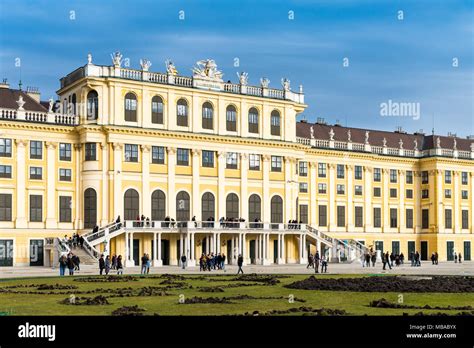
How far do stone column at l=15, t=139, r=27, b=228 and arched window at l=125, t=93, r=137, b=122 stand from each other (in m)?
9.50

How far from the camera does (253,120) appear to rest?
78375 millimetres

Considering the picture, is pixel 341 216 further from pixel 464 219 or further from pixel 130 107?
pixel 130 107

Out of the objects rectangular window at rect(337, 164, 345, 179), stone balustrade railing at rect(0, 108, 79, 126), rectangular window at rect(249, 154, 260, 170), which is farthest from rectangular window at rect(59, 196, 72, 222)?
rectangular window at rect(337, 164, 345, 179)

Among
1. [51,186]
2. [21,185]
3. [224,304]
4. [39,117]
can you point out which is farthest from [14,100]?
[224,304]

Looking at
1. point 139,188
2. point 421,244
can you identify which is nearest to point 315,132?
point 421,244

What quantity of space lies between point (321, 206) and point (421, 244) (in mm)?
17020

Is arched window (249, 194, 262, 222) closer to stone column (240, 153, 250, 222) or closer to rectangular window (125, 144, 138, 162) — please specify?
stone column (240, 153, 250, 222)

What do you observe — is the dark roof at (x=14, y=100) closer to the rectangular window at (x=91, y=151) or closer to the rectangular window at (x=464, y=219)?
the rectangular window at (x=91, y=151)

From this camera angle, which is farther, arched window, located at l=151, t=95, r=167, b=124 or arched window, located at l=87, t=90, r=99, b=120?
arched window, located at l=151, t=95, r=167, b=124

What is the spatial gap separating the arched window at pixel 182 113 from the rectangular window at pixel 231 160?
5554 mm

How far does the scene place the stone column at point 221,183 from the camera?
245 ft

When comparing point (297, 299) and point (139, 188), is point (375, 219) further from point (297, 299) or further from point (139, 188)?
point (297, 299)

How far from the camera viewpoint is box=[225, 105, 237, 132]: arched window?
76562 mm
